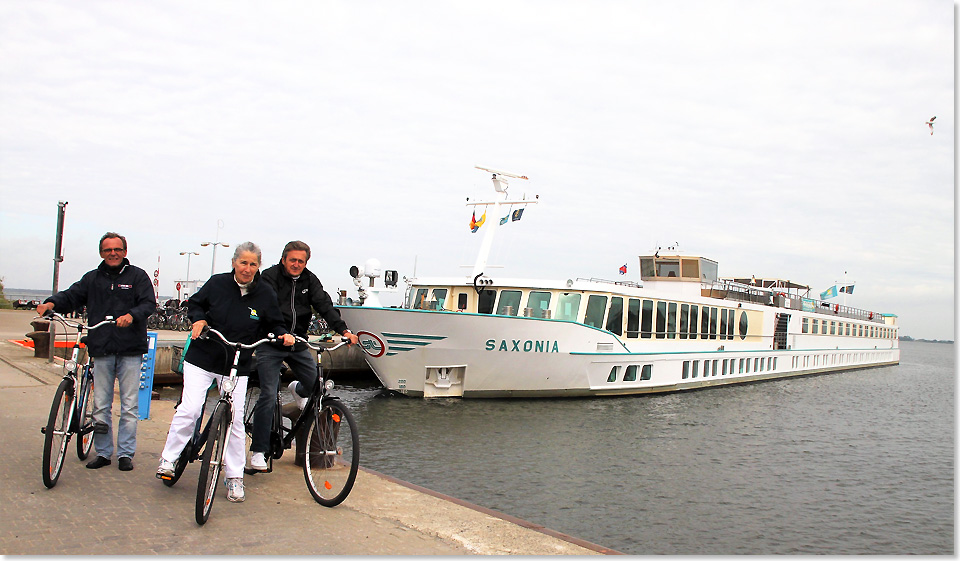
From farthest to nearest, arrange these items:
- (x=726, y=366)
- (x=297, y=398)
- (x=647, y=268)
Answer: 1. (x=647, y=268)
2. (x=726, y=366)
3. (x=297, y=398)

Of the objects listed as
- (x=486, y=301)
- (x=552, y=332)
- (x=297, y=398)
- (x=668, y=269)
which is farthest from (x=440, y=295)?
(x=297, y=398)

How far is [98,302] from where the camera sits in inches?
236

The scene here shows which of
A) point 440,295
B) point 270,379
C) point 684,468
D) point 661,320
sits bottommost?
point 684,468

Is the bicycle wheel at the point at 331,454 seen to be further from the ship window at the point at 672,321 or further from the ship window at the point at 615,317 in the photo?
the ship window at the point at 672,321

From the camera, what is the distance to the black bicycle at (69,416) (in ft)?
17.5

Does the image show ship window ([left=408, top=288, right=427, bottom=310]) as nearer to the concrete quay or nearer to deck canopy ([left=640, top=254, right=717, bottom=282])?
deck canopy ([left=640, top=254, right=717, bottom=282])

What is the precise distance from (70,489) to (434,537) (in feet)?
9.19

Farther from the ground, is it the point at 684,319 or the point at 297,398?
the point at 684,319

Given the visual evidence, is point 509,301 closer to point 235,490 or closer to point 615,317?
point 615,317

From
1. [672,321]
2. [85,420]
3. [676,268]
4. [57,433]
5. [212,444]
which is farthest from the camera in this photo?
[676,268]

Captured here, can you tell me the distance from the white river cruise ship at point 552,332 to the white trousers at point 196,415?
36.3 feet

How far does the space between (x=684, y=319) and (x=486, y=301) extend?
7.23 metres

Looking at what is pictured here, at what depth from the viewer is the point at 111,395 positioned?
6.09m

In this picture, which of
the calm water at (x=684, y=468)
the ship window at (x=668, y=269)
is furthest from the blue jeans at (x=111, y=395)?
the ship window at (x=668, y=269)
